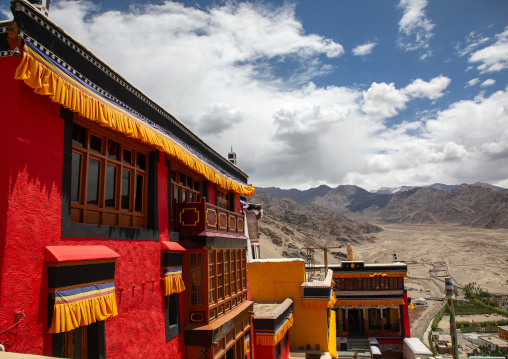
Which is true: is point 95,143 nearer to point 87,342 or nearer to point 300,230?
point 87,342

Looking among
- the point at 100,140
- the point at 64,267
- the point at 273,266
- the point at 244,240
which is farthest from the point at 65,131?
the point at 273,266

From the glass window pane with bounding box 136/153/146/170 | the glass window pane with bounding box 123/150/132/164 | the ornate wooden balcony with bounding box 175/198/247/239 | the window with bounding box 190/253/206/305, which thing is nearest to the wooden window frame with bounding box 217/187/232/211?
the ornate wooden balcony with bounding box 175/198/247/239

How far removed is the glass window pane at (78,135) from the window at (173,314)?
Result: 4.22m

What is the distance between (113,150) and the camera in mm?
7469

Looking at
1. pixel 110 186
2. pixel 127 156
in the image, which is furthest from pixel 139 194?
pixel 110 186

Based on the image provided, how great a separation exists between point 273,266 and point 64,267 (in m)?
14.5

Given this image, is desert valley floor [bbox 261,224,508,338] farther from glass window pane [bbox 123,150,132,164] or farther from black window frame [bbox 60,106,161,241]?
glass window pane [bbox 123,150,132,164]

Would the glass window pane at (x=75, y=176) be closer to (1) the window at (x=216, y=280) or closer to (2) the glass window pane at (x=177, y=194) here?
(1) the window at (x=216, y=280)

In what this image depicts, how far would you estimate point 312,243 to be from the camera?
89.9 meters

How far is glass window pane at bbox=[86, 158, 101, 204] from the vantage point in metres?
6.69

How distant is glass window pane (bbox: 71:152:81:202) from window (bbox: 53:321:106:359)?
2258mm

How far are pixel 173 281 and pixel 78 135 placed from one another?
4.17 meters

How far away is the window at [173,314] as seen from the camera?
852 cm

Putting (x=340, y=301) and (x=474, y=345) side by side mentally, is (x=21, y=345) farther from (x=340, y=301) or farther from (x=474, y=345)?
(x=474, y=345)
